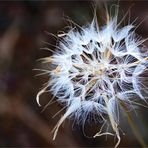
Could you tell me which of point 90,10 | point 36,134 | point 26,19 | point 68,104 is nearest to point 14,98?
point 36,134

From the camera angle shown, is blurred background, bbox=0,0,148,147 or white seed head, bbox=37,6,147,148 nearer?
white seed head, bbox=37,6,147,148

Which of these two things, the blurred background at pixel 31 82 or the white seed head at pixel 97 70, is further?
the blurred background at pixel 31 82

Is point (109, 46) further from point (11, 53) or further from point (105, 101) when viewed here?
point (11, 53)

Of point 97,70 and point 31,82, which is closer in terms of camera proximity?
point 97,70
